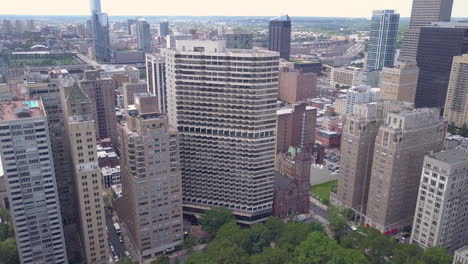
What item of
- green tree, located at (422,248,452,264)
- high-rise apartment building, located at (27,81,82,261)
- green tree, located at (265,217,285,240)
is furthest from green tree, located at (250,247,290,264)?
high-rise apartment building, located at (27,81,82,261)

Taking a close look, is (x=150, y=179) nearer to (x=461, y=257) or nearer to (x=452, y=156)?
(x=461, y=257)

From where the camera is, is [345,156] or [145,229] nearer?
[145,229]

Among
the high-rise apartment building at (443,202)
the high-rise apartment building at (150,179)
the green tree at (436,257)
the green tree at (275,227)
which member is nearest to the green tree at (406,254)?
the green tree at (436,257)

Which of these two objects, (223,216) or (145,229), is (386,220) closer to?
(223,216)

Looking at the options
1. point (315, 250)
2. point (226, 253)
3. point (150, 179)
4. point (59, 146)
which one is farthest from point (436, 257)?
point (59, 146)

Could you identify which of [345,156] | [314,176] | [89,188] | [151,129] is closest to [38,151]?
[89,188]

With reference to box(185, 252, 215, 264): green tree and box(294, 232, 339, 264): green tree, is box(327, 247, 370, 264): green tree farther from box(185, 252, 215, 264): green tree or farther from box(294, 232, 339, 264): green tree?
box(185, 252, 215, 264): green tree
